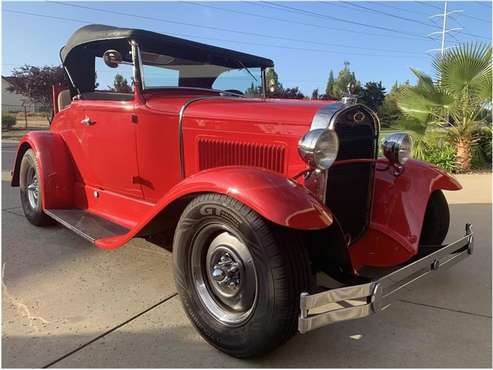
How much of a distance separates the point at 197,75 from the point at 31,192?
7.68 ft

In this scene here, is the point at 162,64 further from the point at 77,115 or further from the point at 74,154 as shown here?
the point at 74,154

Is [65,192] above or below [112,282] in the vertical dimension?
above

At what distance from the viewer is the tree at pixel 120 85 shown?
3.83 meters

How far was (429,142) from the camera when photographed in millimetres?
9312

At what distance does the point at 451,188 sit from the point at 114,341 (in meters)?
2.69

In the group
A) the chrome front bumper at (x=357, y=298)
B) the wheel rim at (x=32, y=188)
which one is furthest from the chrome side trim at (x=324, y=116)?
the wheel rim at (x=32, y=188)

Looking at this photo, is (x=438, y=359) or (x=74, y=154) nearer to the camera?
(x=438, y=359)

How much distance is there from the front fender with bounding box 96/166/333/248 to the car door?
1.30 meters

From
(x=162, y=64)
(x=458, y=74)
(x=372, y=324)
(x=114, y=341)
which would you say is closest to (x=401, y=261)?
(x=372, y=324)

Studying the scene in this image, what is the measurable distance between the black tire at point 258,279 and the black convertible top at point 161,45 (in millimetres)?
1723

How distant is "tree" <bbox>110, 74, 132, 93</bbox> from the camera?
3828 millimetres

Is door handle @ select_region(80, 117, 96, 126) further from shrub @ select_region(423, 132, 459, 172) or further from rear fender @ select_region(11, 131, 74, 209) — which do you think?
shrub @ select_region(423, 132, 459, 172)

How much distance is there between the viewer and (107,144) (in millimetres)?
3965

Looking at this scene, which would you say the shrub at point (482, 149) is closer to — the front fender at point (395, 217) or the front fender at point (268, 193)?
the front fender at point (395, 217)
